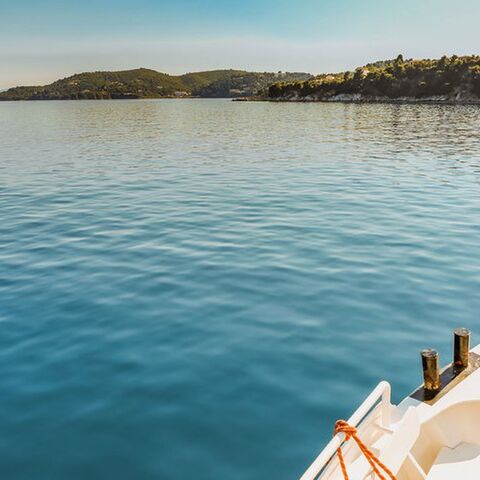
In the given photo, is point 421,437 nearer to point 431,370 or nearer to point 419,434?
point 419,434

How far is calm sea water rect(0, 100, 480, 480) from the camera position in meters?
7.60

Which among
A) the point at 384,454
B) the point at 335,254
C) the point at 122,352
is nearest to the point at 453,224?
the point at 335,254

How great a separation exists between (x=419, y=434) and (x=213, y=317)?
20.8ft

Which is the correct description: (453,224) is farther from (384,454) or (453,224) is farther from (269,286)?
(384,454)

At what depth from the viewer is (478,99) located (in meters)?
183

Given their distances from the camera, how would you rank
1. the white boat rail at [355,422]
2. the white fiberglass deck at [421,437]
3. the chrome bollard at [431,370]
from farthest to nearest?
the chrome bollard at [431,370] < the white fiberglass deck at [421,437] < the white boat rail at [355,422]

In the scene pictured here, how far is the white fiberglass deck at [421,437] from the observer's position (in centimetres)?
530

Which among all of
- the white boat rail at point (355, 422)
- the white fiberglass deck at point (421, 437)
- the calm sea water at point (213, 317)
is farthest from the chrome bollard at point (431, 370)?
the calm sea water at point (213, 317)

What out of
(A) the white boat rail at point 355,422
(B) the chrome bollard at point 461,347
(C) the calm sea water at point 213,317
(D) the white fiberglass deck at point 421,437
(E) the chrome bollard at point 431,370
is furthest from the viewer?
(B) the chrome bollard at point 461,347

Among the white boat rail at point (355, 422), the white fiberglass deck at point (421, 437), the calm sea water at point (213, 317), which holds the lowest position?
the calm sea water at point (213, 317)

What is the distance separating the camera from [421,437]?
20.5ft

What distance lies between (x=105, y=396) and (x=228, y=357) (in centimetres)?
258

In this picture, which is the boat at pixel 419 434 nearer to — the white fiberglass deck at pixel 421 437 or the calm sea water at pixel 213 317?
the white fiberglass deck at pixel 421 437

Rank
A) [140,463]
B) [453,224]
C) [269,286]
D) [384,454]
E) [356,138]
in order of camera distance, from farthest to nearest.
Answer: [356,138], [453,224], [269,286], [140,463], [384,454]
